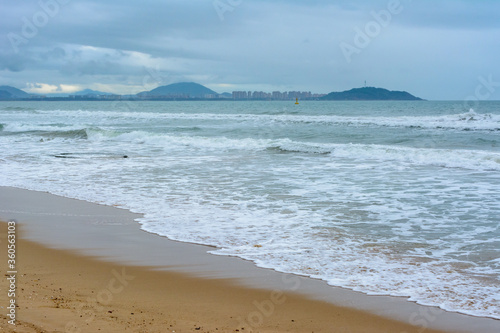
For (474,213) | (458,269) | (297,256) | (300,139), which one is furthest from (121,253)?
(300,139)

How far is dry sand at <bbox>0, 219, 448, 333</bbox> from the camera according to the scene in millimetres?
3840

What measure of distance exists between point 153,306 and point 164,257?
1.66m

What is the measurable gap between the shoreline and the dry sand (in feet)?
0.48

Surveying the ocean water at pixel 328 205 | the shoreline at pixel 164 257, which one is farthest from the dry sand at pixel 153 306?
the ocean water at pixel 328 205

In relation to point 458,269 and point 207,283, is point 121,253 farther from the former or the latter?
point 458,269

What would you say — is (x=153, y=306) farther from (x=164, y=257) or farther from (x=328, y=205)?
(x=328, y=205)

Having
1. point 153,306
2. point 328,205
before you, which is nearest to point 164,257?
→ point 153,306

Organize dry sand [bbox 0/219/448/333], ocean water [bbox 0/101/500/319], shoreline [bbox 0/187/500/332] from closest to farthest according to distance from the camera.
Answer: dry sand [bbox 0/219/448/333] < shoreline [bbox 0/187/500/332] < ocean water [bbox 0/101/500/319]

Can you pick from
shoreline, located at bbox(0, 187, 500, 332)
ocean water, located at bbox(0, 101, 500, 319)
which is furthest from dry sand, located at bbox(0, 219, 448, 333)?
ocean water, located at bbox(0, 101, 500, 319)

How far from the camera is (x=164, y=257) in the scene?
237 inches

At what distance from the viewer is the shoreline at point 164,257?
4.31 m

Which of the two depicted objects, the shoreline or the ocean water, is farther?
the ocean water

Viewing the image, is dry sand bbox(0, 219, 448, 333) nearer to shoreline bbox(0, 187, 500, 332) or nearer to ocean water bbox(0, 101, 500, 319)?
shoreline bbox(0, 187, 500, 332)

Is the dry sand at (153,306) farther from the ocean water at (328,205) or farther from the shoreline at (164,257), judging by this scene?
the ocean water at (328,205)
